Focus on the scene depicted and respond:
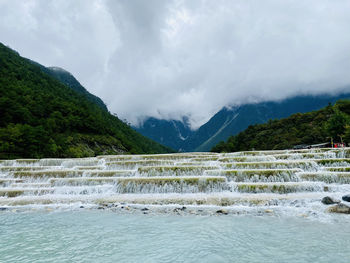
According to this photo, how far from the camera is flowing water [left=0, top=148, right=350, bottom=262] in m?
6.56

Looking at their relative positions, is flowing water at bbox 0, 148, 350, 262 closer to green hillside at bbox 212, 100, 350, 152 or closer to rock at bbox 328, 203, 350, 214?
rock at bbox 328, 203, 350, 214

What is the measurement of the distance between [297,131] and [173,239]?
9464cm

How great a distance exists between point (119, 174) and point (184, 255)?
14.1 metres

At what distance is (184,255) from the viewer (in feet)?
21.1

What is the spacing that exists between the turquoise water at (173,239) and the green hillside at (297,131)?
50765 mm

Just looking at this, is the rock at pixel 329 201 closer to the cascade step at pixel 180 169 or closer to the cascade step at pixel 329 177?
the cascade step at pixel 329 177

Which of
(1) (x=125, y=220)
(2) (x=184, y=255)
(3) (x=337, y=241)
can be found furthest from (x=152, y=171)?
(3) (x=337, y=241)

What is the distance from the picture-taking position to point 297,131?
8688 centimetres

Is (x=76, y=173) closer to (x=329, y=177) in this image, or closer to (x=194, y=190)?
(x=194, y=190)

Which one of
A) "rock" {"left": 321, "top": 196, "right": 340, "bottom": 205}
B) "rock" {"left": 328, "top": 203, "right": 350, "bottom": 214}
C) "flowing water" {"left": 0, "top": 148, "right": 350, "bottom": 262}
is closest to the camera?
"flowing water" {"left": 0, "top": 148, "right": 350, "bottom": 262}

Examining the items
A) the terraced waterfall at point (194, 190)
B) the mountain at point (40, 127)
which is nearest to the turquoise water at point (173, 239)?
the terraced waterfall at point (194, 190)

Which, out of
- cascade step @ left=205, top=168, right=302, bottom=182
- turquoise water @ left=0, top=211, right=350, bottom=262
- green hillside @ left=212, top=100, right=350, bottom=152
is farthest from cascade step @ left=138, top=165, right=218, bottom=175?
green hillside @ left=212, top=100, right=350, bottom=152

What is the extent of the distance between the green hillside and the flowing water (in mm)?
45190

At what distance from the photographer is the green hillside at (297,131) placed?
54375mm
